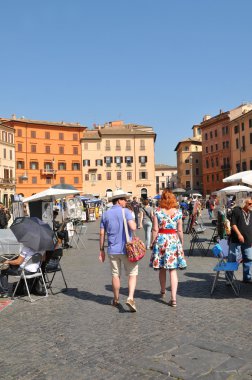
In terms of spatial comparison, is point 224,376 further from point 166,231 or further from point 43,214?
point 43,214

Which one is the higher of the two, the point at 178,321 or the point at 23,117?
the point at 23,117

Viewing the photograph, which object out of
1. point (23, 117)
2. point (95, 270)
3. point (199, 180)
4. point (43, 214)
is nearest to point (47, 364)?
point (95, 270)

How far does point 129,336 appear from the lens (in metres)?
5.65

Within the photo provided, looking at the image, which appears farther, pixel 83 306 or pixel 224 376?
pixel 83 306

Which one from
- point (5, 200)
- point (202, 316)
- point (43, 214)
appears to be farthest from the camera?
point (5, 200)

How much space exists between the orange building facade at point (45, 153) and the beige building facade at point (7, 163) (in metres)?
2.12

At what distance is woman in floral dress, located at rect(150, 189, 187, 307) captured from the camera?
7227 mm

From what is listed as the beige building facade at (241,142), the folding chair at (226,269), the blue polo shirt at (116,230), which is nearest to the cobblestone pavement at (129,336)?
the folding chair at (226,269)

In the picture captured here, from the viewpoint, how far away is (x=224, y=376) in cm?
438

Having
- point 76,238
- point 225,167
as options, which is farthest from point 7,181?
point 76,238

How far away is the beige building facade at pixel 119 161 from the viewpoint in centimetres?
8644

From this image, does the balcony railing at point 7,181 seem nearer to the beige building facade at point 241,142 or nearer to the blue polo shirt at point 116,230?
the beige building facade at point 241,142

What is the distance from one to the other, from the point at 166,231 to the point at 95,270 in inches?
180

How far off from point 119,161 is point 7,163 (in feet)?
70.1
